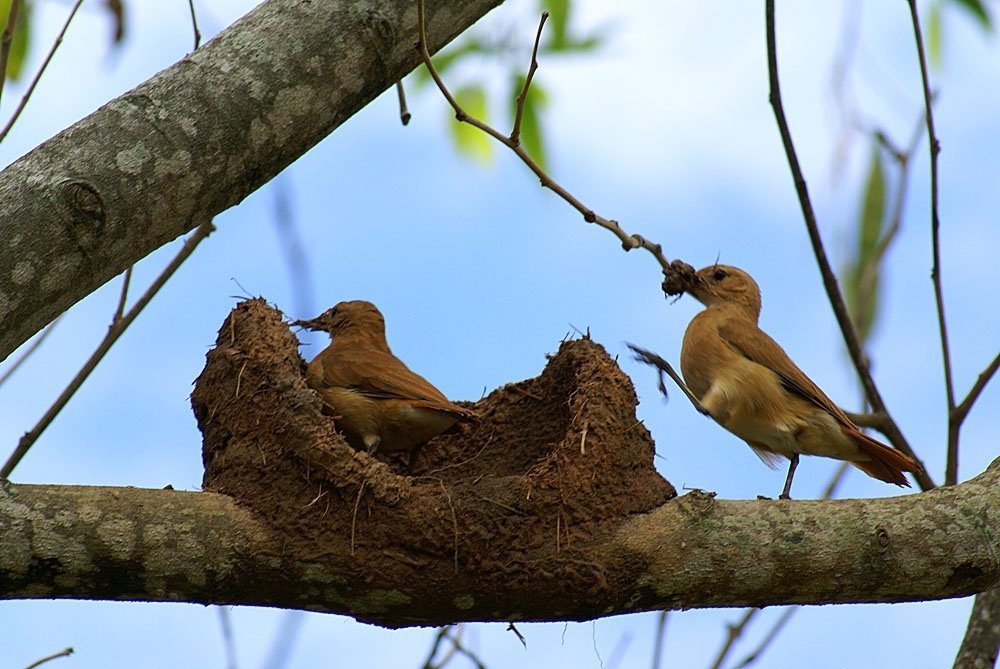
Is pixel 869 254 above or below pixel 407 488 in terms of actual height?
above

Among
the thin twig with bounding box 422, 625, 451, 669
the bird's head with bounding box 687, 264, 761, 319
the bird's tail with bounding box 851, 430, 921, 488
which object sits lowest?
the thin twig with bounding box 422, 625, 451, 669

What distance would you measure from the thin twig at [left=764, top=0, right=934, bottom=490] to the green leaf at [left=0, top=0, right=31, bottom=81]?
313 cm

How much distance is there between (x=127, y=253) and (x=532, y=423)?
2.79 m

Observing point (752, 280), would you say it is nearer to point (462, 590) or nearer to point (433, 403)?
point (433, 403)

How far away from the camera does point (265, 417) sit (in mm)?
4746

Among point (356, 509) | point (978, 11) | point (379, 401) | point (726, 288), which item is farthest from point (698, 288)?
point (356, 509)

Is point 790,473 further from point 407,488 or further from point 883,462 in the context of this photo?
point 407,488

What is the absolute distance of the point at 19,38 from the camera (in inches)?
183

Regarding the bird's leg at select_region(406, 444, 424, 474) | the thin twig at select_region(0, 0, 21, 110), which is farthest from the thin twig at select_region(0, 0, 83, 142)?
the bird's leg at select_region(406, 444, 424, 474)

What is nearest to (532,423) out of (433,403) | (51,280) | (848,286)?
(433,403)

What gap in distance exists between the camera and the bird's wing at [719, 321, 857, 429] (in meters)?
6.08

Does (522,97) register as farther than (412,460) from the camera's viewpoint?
No

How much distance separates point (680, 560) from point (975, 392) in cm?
208

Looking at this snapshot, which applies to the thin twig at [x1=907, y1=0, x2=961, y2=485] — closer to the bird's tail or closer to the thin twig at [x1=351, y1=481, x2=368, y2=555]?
the bird's tail
